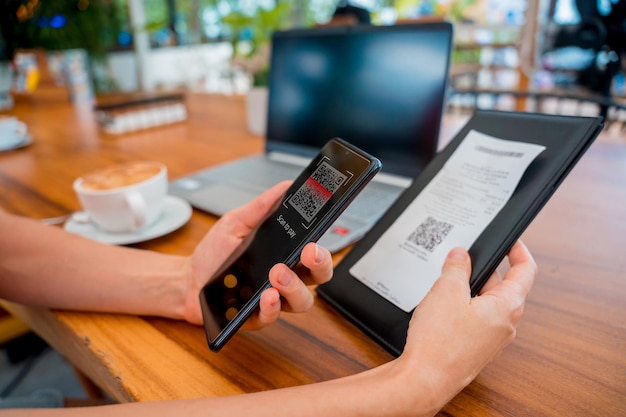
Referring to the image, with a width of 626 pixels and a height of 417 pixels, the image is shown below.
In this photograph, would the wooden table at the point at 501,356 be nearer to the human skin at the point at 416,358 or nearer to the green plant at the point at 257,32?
the human skin at the point at 416,358

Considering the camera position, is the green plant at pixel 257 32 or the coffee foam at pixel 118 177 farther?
the green plant at pixel 257 32

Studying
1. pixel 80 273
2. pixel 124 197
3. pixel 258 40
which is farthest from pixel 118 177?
pixel 258 40

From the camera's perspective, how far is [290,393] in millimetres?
318

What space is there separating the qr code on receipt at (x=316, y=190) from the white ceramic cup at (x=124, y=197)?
301 millimetres

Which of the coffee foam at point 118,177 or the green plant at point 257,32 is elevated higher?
the green plant at point 257,32

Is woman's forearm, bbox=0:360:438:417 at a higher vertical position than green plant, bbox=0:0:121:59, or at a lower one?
lower

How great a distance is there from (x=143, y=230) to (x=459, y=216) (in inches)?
18.6

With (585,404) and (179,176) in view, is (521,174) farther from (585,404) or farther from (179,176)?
(179,176)

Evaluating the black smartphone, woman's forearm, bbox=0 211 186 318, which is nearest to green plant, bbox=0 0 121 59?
woman's forearm, bbox=0 211 186 318

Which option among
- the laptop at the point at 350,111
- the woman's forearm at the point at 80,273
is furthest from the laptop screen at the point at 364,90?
the woman's forearm at the point at 80,273

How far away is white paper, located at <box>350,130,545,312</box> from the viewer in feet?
1.37

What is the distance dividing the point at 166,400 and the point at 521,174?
0.37 m

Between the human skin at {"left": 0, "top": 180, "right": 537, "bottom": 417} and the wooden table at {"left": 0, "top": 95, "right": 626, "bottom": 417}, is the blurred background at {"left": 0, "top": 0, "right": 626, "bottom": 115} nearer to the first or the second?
the wooden table at {"left": 0, "top": 95, "right": 626, "bottom": 417}

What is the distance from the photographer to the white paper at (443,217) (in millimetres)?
417
